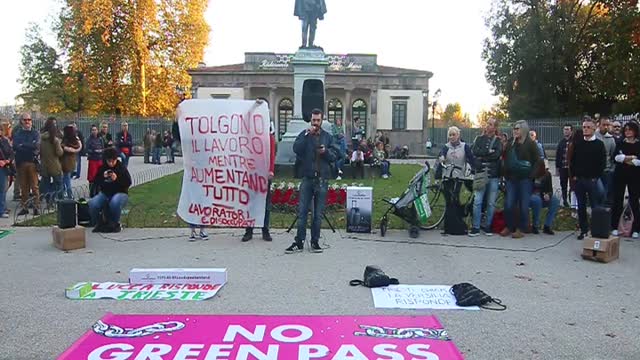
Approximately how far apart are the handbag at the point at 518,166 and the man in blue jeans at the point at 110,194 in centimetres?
665

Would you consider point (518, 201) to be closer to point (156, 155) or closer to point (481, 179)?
point (481, 179)

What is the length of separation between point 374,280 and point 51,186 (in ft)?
29.8

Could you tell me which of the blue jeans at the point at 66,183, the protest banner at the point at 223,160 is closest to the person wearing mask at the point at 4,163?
the blue jeans at the point at 66,183

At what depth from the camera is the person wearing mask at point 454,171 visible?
10289mm

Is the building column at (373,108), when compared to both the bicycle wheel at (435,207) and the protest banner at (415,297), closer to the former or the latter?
the bicycle wheel at (435,207)

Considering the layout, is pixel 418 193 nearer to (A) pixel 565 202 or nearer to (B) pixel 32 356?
(A) pixel 565 202

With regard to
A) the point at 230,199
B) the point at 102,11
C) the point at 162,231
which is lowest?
the point at 162,231

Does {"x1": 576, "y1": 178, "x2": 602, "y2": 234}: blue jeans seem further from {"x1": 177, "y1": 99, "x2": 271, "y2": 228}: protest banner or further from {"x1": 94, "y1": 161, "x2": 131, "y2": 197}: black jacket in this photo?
{"x1": 94, "y1": 161, "x2": 131, "y2": 197}: black jacket

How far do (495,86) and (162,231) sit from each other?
39002 millimetres

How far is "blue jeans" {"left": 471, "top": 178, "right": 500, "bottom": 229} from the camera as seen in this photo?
402 inches

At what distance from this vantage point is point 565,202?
43.7 ft

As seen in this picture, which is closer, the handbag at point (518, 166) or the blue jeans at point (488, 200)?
the handbag at point (518, 166)

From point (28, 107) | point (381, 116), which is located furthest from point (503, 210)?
point (28, 107)

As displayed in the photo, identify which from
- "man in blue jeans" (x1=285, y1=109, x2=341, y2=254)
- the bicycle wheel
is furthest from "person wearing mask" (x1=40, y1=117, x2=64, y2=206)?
the bicycle wheel
